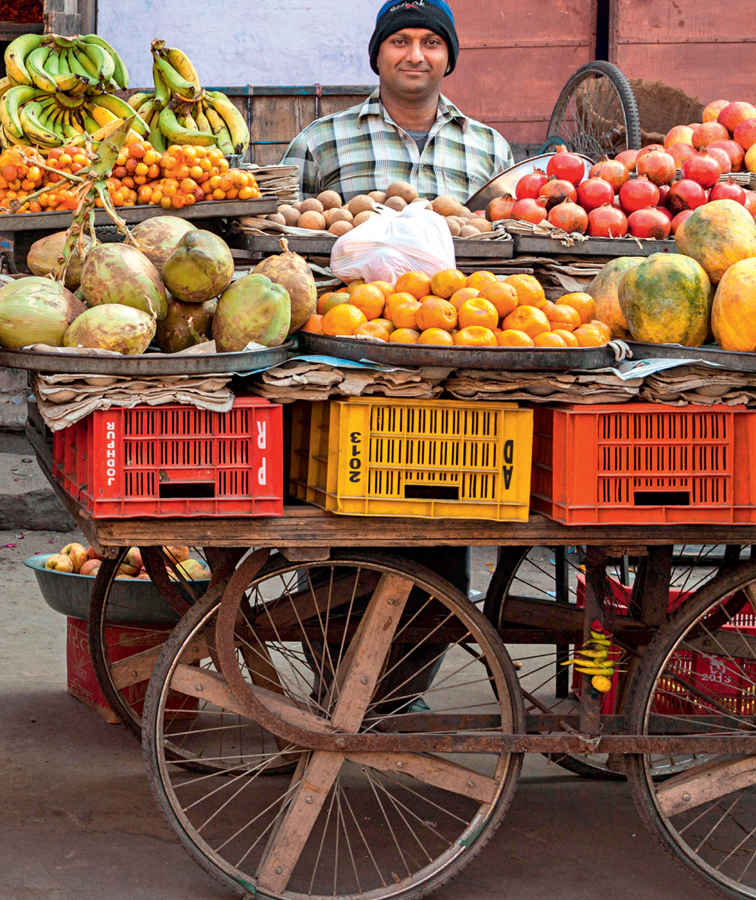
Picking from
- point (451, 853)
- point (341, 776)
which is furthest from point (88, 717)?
point (451, 853)

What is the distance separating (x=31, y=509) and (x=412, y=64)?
3649 mm

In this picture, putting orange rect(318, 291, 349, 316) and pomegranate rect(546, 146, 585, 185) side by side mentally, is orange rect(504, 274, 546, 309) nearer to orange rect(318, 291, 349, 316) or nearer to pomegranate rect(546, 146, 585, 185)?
orange rect(318, 291, 349, 316)

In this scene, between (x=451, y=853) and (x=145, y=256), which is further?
(x=145, y=256)

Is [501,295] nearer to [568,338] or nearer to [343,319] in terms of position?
[568,338]

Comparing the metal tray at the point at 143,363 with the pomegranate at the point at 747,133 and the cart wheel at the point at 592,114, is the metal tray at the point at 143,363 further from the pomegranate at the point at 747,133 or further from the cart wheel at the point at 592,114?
the cart wheel at the point at 592,114

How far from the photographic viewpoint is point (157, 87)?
507cm

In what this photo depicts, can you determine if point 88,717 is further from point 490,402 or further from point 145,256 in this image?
point 490,402

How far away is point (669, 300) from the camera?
295cm

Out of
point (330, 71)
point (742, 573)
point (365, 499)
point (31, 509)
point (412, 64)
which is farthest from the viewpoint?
point (330, 71)

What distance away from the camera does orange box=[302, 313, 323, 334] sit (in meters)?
3.08

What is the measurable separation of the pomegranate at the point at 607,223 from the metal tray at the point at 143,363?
5.42 ft

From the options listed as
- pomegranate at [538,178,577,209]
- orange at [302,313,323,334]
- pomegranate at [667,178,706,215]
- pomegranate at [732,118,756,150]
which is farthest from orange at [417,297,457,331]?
pomegranate at [732,118,756,150]

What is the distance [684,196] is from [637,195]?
166 mm

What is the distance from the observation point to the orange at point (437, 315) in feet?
9.36
